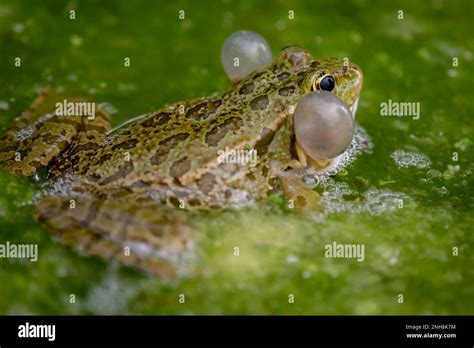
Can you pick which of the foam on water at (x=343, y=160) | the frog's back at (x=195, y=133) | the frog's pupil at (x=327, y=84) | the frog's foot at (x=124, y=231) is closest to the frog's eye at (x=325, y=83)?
the frog's pupil at (x=327, y=84)

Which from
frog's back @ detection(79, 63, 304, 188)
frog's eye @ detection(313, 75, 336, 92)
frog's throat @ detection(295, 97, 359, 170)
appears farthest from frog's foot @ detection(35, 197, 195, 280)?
frog's eye @ detection(313, 75, 336, 92)

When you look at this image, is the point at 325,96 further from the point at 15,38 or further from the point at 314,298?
the point at 15,38

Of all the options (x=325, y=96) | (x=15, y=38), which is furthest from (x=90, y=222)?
(x=15, y=38)

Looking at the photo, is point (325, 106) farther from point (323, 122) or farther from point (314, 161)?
point (314, 161)

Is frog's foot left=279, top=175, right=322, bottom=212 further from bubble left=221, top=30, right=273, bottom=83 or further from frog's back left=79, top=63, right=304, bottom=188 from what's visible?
bubble left=221, top=30, right=273, bottom=83

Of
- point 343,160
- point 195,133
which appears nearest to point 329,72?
point 343,160
